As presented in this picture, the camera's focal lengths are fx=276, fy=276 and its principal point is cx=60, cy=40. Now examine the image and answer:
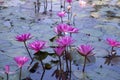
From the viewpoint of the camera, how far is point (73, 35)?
2469 mm

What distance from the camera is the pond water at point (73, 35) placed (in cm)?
175

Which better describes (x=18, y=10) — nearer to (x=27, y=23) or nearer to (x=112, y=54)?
(x=27, y=23)

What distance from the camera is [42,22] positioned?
2.82 meters

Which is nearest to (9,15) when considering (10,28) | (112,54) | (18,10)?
(18,10)

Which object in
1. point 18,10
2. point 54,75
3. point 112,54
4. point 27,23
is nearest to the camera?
point 54,75

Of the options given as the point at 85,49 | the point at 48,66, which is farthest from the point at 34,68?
the point at 85,49

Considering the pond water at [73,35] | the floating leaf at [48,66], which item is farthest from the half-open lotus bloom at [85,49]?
the floating leaf at [48,66]

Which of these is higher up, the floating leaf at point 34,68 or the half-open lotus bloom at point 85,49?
the half-open lotus bloom at point 85,49

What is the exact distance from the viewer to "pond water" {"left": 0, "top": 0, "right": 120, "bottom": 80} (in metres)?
1.75

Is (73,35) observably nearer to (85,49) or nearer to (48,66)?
(48,66)

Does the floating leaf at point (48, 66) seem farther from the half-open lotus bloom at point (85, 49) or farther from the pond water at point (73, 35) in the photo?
the half-open lotus bloom at point (85, 49)

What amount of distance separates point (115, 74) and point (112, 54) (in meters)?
0.27

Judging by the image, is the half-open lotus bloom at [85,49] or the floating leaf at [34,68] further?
the floating leaf at [34,68]

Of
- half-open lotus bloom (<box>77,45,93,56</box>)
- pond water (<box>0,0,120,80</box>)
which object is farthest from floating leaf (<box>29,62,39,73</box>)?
half-open lotus bloom (<box>77,45,93,56</box>)
